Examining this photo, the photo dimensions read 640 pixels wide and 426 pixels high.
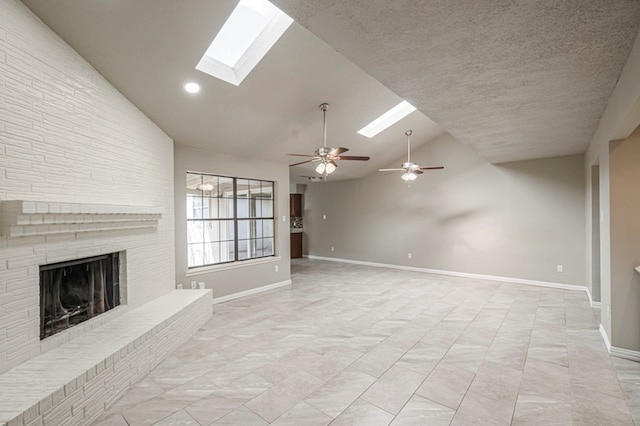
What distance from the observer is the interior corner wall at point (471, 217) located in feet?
19.4

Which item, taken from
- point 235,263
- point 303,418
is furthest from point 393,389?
point 235,263

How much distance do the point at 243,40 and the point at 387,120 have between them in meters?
3.45

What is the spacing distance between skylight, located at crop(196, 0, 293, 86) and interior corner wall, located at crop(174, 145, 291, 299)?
1800 millimetres

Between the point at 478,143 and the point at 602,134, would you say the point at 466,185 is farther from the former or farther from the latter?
the point at 602,134

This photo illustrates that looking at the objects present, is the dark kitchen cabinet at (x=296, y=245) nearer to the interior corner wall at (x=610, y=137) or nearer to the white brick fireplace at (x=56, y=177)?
the white brick fireplace at (x=56, y=177)

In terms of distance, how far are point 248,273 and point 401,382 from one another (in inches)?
147

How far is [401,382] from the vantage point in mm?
2654

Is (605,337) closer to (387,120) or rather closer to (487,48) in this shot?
(487,48)

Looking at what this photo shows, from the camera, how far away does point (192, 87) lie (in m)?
3.49

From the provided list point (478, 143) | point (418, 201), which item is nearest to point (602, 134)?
point (478, 143)

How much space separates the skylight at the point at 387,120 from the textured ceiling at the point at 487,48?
239 centimetres

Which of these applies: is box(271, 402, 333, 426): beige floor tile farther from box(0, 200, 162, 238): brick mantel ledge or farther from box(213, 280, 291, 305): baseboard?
box(213, 280, 291, 305): baseboard

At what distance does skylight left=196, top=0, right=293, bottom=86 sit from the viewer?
308 cm

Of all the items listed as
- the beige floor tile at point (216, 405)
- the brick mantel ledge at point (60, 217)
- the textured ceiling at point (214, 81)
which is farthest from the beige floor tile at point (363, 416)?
the textured ceiling at point (214, 81)
